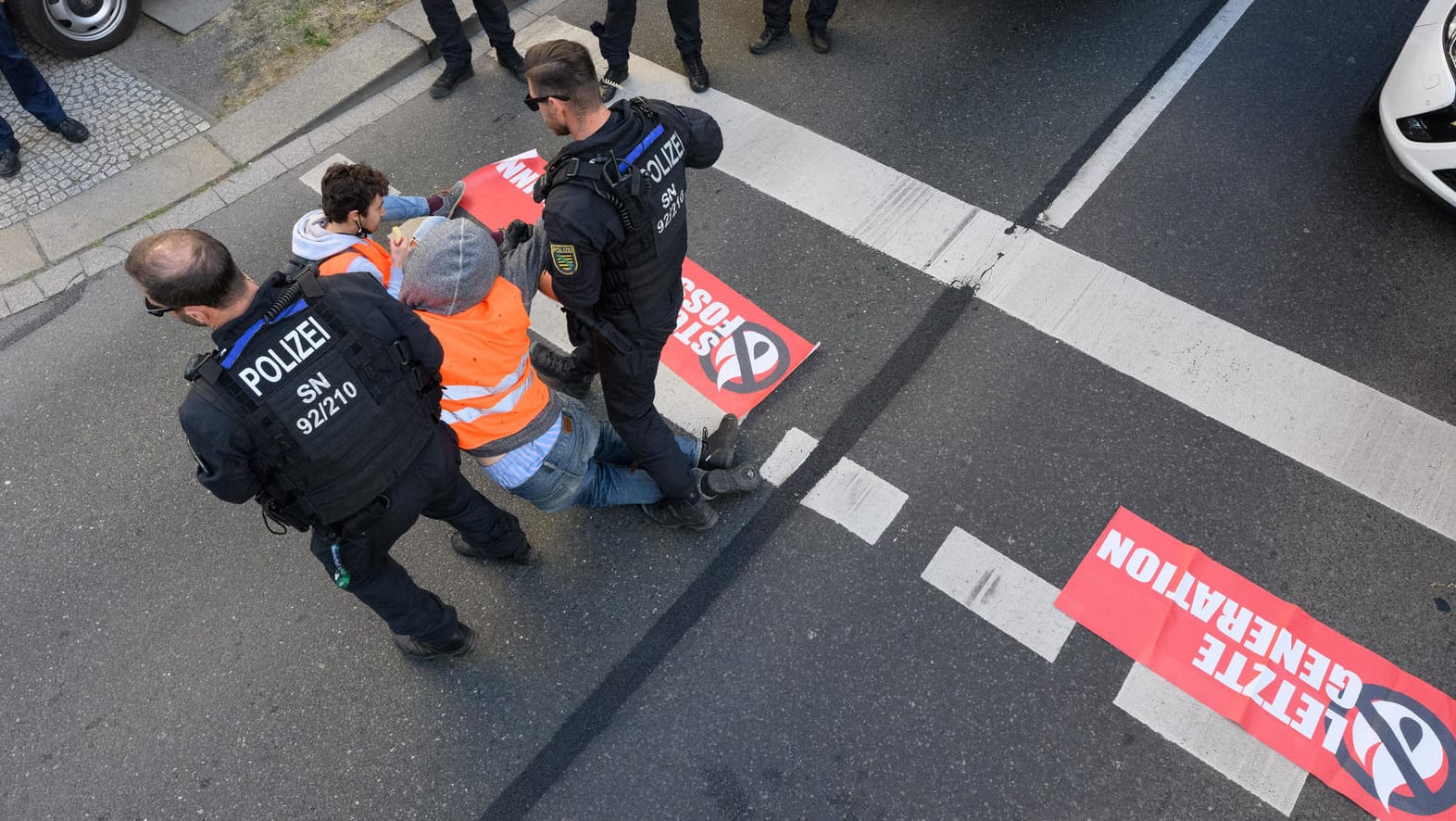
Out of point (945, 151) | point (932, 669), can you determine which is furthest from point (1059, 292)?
point (932, 669)

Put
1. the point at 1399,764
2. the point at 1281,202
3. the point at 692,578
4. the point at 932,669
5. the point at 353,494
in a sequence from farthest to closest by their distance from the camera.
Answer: the point at 1281,202
the point at 692,578
the point at 932,669
the point at 1399,764
the point at 353,494

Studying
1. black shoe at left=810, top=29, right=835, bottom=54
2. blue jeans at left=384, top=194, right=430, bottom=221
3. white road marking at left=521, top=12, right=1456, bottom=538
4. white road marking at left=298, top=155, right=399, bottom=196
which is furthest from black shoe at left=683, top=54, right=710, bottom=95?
blue jeans at left=384, top=194, right=430, bottom=221

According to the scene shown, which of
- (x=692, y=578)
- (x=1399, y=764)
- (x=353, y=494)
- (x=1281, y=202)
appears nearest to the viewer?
(x=353, y=494)

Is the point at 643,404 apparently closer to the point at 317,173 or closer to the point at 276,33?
the point at 317,173

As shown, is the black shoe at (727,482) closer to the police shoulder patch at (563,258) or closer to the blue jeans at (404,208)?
the police shoulder patch at (563,258)

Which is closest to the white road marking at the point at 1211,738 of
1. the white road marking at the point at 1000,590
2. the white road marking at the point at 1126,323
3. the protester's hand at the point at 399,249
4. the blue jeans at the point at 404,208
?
the white road marking at the point at 1000,590

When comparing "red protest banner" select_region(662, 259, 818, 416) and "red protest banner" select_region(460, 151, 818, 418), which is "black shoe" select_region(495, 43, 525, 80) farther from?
"red protest banner" select_region(662, 259, 818, 416)

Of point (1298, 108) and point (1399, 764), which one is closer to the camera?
point (1399, 764)

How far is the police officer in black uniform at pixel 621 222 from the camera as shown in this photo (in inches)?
105

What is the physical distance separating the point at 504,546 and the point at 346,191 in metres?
1.47

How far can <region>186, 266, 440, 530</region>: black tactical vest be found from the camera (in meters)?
2.24

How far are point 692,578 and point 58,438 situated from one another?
133 inches

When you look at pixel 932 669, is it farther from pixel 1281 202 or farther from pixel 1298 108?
pixel 1298 108

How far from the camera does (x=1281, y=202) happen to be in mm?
4555
